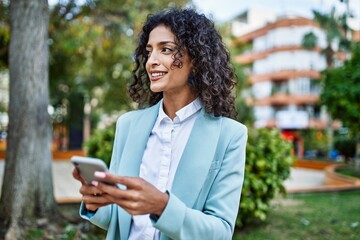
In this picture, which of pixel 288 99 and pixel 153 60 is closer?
pixel 153 60

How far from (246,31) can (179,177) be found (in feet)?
159

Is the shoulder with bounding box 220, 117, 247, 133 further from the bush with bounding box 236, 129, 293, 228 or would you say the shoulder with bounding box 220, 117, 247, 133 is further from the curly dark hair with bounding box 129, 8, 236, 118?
the bush with bounding box 236, 129, 293, 228

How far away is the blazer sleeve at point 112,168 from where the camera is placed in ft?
5.19

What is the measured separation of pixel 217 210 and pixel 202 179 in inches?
4.6

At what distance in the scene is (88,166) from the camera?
123cm

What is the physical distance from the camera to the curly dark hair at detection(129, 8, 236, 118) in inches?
65.9

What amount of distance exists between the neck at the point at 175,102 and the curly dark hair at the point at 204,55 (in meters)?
0.05

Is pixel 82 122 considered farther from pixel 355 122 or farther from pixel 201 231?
pixel 201 231

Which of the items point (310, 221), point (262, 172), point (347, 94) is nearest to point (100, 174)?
point (262, 172)

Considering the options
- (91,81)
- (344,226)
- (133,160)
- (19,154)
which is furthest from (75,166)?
(91,81)

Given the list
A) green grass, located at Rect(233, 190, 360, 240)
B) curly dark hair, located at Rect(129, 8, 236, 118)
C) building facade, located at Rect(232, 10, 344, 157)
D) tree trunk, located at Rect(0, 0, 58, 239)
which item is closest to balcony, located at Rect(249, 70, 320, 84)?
building facade, located at Rect(232, 10, 344, 157)

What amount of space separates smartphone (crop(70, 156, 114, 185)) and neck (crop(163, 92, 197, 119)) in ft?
1.78

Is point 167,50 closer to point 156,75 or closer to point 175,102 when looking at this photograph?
point 156,75

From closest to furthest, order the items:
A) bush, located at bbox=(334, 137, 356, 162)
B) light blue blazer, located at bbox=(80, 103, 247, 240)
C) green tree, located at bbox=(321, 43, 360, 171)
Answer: light blue blazer, located at bbox=(80, 103, 247, 240) → green tree, located at bbox=(321, 43, 360, 171) → bush, located at bbox=(334, 137, 356, 162)
